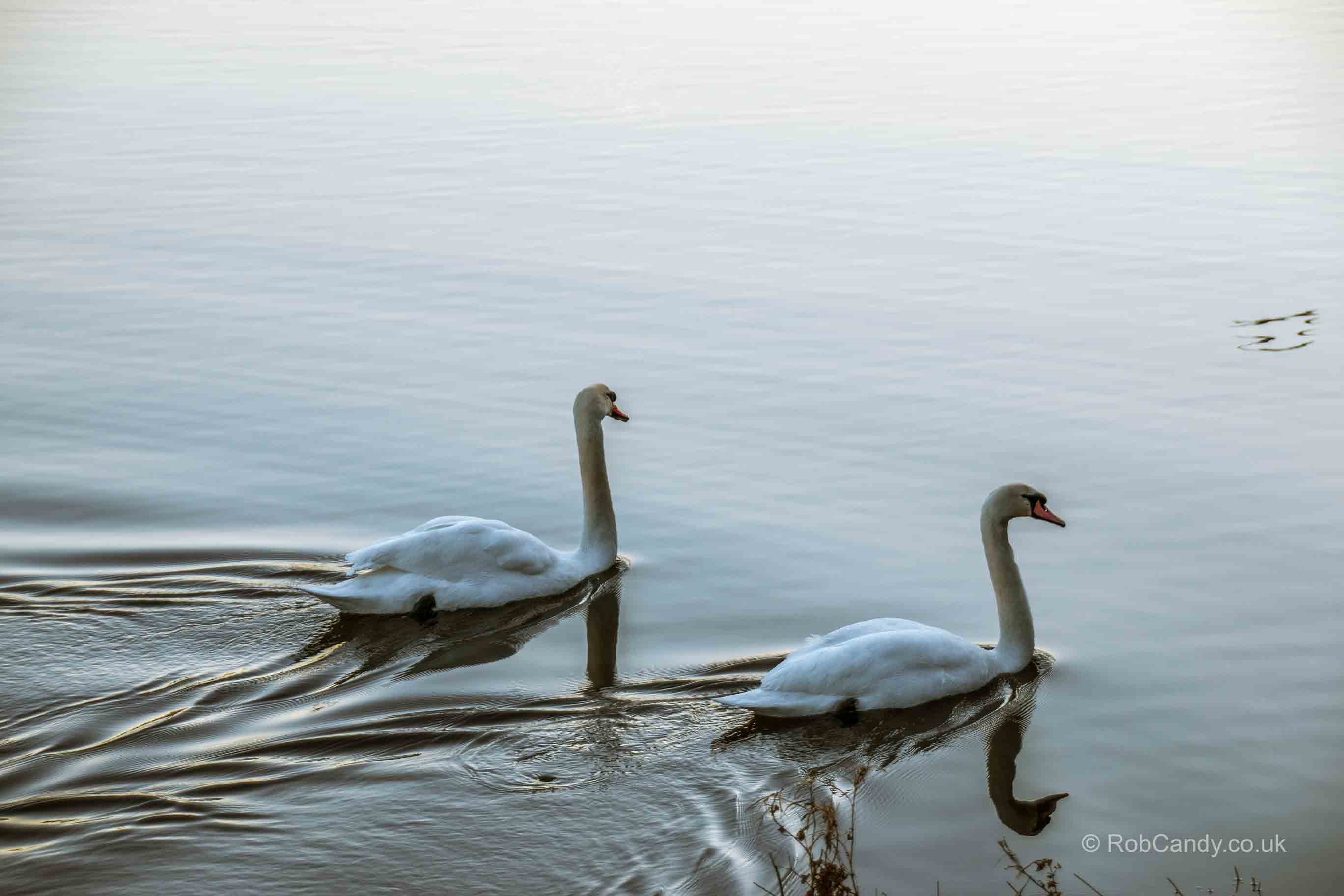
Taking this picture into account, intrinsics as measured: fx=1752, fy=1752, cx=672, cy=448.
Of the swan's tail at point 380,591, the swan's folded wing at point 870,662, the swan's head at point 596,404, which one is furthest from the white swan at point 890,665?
the swan's head at point 596,404

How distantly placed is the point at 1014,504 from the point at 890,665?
1310 mm

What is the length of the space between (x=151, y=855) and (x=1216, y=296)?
11.0 meters

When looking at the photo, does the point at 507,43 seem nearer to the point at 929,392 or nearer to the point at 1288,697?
the point at 929,392

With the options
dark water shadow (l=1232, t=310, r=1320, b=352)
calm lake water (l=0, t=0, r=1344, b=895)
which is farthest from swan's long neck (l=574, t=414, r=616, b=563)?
dark water shadow (l=1232, t=310, r=1320, b=352)

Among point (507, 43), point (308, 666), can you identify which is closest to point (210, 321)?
point (308, 666)

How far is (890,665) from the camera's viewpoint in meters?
7.98

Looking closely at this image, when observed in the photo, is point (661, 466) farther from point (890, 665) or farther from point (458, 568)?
Result: point (890, 665)

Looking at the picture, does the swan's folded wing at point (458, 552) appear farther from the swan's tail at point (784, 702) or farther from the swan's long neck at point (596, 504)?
the swan's tail at point (784, 702)

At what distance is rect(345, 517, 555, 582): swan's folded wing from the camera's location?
9.13 m

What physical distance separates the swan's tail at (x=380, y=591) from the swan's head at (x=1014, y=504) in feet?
9.52

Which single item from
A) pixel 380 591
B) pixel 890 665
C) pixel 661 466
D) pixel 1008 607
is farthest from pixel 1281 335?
pixel 380 591

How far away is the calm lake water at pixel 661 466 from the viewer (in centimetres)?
710

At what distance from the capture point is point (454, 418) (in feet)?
40.6

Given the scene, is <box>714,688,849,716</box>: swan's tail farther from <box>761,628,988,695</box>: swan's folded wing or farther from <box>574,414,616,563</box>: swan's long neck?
<box>574,414,616,563</box>: swan's long neck
